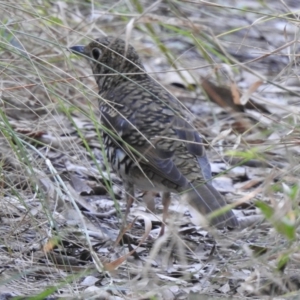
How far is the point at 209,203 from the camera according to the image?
14.1ft

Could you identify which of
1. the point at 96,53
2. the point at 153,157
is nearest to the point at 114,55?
the point at 96,53

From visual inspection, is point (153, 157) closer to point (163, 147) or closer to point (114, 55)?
point (163, 147)

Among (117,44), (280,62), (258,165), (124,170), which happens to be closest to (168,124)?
(124,170)

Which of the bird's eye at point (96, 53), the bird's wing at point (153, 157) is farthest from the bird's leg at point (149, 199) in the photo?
the bird's eye at point (96, 53)

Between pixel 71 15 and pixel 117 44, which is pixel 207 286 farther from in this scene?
pixel 71 15

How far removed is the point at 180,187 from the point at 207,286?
0.71 metres

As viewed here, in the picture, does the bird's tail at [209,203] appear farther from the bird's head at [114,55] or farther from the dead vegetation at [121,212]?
the bird's head at [114,55]

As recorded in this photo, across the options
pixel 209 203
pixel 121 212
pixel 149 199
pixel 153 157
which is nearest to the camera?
pixel 209 203

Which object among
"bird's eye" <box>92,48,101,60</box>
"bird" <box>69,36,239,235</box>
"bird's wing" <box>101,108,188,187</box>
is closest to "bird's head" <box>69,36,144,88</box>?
"bird's eye" <box>92,48,101,60</box>

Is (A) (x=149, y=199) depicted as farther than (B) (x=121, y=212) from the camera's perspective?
Yes

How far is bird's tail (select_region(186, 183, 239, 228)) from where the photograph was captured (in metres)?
4.22

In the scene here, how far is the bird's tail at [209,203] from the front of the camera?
422 centimetres

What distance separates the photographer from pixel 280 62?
8.46 m

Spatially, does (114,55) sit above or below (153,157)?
above
